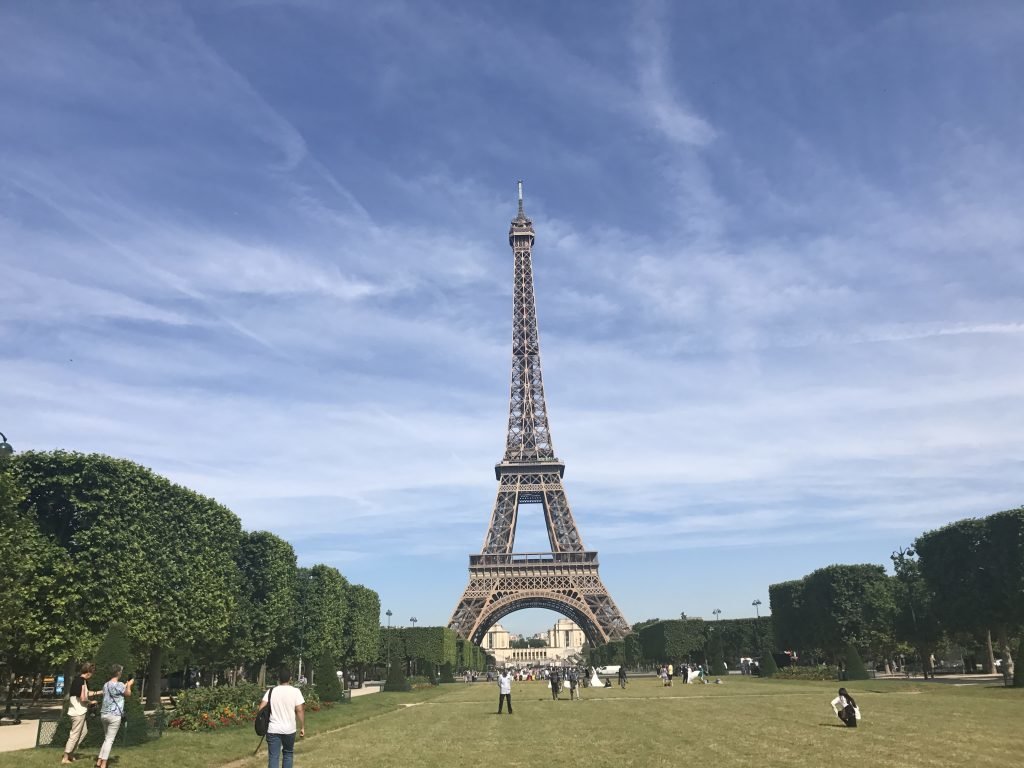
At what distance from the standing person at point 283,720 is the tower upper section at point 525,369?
95983mm

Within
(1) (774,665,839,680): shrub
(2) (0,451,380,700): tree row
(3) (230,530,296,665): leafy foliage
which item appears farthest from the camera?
(1) (774,665,839,680): shrub

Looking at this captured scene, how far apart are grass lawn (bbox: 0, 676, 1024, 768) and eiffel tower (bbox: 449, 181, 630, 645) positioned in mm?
64322

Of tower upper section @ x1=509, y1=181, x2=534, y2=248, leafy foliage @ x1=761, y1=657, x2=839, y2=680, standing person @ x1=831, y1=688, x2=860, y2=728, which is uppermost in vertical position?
tower upper section @ x1=509, y1=181, x2=534, y2=248

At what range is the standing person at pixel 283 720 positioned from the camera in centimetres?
1352

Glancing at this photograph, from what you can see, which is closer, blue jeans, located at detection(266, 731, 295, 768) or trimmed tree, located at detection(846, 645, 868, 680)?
blue jeans, located at detection(266, 731, 295, 768)

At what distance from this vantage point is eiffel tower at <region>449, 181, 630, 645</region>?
99.9 meters

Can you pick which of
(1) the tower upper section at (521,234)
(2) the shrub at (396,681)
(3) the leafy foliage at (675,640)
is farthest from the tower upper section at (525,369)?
(2) the shrub at (396,681)

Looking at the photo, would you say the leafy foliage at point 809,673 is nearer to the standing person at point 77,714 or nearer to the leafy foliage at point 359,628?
the leafy foliage at point 359,628

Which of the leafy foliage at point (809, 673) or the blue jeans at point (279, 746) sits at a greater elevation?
the blue jeans at point (279, 746)

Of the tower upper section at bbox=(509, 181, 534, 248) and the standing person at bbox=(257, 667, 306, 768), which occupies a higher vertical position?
the tower upper section at bbox=(509, 181, 534, 248)

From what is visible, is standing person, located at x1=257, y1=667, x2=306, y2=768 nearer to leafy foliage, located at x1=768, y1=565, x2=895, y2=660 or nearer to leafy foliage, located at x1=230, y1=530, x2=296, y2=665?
leafy foliage, located at x1=230, y1=530, x2=296, y2=665

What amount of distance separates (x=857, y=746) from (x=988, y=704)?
16.8m

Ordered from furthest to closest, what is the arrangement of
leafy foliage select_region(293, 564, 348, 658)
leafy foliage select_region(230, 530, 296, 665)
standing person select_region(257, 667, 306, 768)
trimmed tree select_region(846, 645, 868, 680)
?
leafy foliage select_region(293, 564, 348, 658)
trimmed tree select_region(846, 645, 868, 680)
leafy foliage select_region(230, 530, 296, 665)
standing person select_region(257, 667, 306, 768)

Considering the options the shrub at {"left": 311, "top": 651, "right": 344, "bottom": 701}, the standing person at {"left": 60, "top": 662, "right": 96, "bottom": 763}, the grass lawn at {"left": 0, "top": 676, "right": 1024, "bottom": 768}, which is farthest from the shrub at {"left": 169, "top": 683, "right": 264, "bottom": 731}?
the shrub at {"left": 311, "top": 651, "right": 344, "bottom": 701}
